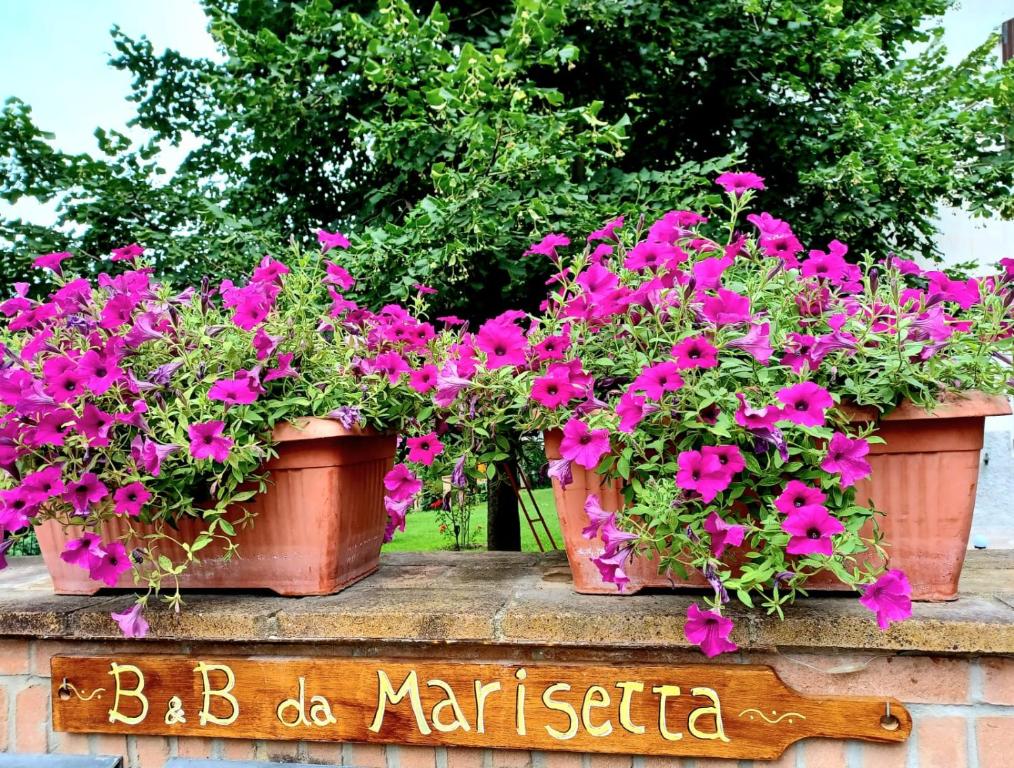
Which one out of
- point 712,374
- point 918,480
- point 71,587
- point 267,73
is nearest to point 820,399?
point 712,374

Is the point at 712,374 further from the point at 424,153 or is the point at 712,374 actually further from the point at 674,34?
the point at 674,34

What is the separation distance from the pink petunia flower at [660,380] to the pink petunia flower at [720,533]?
23cm

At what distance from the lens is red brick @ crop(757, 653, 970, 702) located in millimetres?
1318

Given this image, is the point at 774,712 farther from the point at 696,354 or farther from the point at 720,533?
the point at 696,354

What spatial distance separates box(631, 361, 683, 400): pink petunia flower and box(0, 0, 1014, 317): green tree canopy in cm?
178

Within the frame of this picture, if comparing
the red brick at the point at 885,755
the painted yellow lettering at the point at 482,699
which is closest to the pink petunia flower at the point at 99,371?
the painted yellow lettering at the point at 482,699

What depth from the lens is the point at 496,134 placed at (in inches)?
111

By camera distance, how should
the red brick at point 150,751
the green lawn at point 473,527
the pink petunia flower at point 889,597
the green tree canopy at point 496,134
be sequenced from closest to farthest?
1. the pink petunia flower at point 889,597
2. the red brick at point 150,751
3. the green tree canopy at point 496,134
4. the green lawn at point 473,527

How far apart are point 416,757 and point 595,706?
38 centimetres

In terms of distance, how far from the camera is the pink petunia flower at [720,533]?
1.22 metres

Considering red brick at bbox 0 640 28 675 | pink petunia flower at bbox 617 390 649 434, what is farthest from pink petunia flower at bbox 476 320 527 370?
red brick at bbox 0 640 28 675

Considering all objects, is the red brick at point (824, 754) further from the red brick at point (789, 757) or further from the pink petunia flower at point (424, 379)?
the pink petunia flower at point (424, 379)

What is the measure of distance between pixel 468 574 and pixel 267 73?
122 inches

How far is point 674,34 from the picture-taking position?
3.73 m
